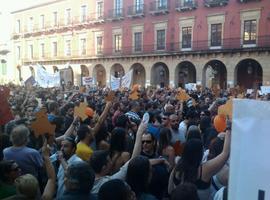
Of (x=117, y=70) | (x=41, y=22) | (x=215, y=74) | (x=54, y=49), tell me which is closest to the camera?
(x=215, y=74)

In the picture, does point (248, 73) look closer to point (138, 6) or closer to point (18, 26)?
point (138, 6)

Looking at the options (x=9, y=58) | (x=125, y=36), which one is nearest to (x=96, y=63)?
(x=125, y=36)

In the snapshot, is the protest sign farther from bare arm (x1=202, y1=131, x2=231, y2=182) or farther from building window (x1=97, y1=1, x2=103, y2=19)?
building window (x1=97, y1=1, x2=103, y2=19)

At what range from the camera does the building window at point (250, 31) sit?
28.7 m

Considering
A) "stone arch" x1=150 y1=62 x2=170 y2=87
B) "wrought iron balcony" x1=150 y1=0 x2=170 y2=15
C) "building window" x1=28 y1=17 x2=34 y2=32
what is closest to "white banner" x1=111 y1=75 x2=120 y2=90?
"stone arch" x1=150 y1=62 x2=170 y2=87

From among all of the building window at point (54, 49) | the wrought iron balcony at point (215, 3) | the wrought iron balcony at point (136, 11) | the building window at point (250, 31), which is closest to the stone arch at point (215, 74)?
the building window at point (250, 31)

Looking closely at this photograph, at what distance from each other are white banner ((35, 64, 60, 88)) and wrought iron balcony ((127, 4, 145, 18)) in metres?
16.8

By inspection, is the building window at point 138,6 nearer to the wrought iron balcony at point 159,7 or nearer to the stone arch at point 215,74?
the wrought iron balcony at point 159,7

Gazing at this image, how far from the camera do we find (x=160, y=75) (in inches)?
1439

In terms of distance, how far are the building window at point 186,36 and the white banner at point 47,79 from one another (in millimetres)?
14320

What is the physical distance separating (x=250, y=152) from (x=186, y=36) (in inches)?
1240

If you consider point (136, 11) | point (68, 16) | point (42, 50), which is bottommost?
point (42, 50)

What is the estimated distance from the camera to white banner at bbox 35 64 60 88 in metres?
20.5

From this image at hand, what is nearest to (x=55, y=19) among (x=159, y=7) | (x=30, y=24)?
(x=30, y=24)
